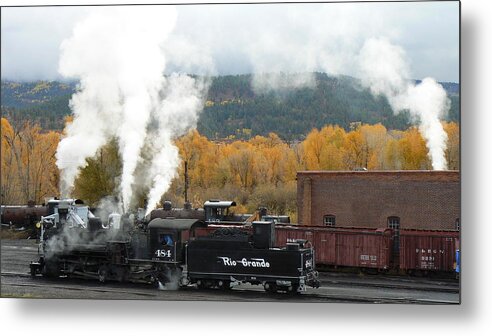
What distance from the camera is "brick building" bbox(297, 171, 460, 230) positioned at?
20.6 meters

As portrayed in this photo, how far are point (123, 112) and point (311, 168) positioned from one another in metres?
7.42

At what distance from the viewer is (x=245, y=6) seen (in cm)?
1716

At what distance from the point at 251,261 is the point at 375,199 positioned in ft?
21.1

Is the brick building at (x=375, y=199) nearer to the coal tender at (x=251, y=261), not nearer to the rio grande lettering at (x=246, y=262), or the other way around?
the coal tender at (x=251, y=261)

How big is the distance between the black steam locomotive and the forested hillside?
3.18m

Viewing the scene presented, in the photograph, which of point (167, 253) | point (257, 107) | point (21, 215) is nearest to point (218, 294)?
point (167, 253)

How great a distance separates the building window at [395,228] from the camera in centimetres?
2131

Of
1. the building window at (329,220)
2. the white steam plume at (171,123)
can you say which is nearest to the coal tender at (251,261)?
the white steam plume at (171,123)

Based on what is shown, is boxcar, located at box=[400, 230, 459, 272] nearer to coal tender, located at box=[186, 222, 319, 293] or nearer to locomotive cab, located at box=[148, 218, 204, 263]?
coal tender, located at box=[186, 222, 319, 293]

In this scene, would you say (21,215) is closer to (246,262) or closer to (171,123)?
(171,123)

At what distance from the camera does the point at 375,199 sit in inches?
893

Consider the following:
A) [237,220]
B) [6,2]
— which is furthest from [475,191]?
[6,2]

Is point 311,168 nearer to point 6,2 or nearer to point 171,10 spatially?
point 171,10

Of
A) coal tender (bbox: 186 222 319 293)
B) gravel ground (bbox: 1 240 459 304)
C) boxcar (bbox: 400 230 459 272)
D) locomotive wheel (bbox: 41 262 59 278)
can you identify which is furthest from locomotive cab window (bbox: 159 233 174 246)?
boxcar (bbox: 400 230 459 272)
